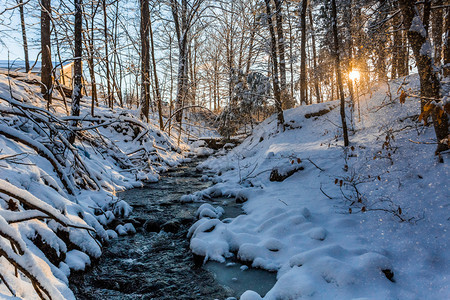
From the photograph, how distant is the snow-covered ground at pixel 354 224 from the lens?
2861 mm

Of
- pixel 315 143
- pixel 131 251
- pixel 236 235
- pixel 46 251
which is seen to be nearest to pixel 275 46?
pixel 315 143

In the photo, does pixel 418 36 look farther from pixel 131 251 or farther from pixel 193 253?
pixel 131 251

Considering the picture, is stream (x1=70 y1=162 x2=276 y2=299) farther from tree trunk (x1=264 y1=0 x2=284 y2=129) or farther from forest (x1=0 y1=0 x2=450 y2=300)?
tree trunk (x1=264 y1=0 x2=284 y2=129)

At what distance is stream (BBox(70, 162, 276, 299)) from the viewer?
10.1 feet

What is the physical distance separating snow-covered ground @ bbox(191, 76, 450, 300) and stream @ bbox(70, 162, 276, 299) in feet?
0.83

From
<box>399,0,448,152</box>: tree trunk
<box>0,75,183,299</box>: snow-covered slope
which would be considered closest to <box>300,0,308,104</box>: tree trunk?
<box>399,0,448,152</box>: tree trunk

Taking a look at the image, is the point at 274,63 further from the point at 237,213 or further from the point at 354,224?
the point at 354,224

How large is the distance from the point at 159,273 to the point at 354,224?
9.75 feet

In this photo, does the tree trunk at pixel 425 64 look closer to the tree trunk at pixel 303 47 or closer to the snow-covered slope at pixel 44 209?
the snow-covered slope at pixel 44 209

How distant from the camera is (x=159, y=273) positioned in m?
3.51

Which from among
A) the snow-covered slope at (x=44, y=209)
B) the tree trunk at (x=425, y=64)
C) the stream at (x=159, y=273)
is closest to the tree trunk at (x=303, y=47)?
the tree trunk at (x=425, y=64)

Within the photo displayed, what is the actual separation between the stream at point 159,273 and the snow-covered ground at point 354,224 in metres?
0.25

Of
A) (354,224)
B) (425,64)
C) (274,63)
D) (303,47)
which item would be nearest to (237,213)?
(354,224)

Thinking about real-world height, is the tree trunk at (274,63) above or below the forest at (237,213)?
above
